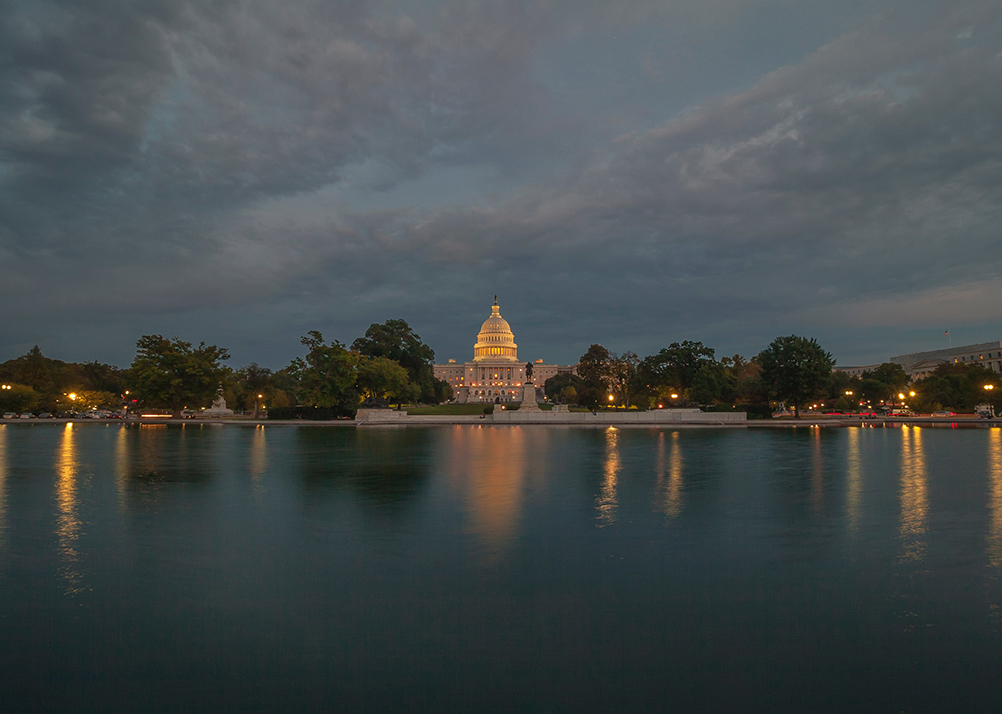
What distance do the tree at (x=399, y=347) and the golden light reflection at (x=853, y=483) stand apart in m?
61.7

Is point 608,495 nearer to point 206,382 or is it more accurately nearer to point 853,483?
point 853,483

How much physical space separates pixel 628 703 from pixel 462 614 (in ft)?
8.89

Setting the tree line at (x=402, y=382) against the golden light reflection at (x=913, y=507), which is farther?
the tree line at (x=402, y=382)

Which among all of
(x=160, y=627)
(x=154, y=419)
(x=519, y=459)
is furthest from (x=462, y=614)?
(x=154, y=419)

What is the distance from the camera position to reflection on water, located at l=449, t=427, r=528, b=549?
12.6m

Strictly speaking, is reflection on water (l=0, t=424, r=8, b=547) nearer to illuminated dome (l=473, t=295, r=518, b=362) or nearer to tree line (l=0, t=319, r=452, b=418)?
tree line (l=0, t=319, r=452, b=418)

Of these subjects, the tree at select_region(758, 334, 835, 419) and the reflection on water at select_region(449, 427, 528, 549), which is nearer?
the reflection on water at select_region(449, 427, 528, 549)

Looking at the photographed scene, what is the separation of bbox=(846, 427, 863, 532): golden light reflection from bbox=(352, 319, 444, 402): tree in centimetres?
6169

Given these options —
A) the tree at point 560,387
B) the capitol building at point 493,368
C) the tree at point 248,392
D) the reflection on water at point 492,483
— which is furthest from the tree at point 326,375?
the capitol building at point 493,368

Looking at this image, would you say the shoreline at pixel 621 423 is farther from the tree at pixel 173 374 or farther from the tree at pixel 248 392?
the tree at pixel 248 392

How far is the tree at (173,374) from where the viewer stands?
63062 mm

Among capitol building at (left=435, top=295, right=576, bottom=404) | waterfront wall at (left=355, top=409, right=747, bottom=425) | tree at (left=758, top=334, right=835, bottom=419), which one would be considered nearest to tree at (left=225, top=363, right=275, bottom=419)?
waterfront wall at (left=355, top=409, right=747, bottom=425)

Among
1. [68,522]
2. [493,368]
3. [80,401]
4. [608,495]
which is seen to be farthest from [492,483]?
[493,368]

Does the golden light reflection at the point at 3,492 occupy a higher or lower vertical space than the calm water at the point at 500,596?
higher
